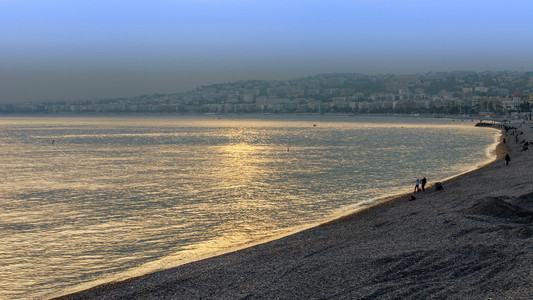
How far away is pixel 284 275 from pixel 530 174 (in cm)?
1605

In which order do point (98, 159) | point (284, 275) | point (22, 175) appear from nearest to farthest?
1. point (284, 275)
2. point (22, 175)
3. point (98, 159)

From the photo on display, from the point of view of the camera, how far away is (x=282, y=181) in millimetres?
26922

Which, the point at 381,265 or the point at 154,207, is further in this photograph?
the point at 154,207

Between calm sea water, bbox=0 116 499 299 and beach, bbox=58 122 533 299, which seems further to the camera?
calm sea water, bbox=0 116 499 299

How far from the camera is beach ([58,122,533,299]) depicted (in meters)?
8.34

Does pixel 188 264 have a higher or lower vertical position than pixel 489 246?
lower

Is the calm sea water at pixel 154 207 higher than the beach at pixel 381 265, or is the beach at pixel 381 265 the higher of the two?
the beach at pixel 381 265

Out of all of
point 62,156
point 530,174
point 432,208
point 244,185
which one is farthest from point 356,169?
point 62,156

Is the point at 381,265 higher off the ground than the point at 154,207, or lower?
higher

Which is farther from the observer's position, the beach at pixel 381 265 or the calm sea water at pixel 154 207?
the calm sea water at pixel 154 207

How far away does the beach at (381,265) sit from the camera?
8344 mm

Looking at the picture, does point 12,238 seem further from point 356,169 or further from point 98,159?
point 98,159

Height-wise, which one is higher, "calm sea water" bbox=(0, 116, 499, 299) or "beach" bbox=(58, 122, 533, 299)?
"beach" bbox=(58, 122, 533, 299)

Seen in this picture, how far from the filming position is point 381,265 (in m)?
9.63
